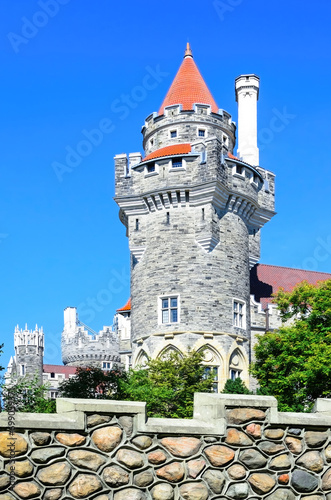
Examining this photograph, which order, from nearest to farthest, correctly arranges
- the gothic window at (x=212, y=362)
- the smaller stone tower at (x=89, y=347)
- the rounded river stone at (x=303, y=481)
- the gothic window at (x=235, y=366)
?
1. the rounded river stone at (x=303, y=481)
2. the gothic window at (x=212, y=362)
3. the gothic window at (x=235, y=366)
4. the smaller stone tower at (x=89, y=347)

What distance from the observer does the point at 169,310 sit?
3616cm

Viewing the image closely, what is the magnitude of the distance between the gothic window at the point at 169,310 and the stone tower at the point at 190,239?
46mm

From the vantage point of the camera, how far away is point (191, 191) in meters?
36.8

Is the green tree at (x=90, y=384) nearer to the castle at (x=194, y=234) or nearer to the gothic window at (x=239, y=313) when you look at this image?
the castle at (x=194, y=234)

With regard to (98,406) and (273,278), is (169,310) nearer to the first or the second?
(273,278)

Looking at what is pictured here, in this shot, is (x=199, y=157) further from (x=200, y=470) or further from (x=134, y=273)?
(x=200, y=470)

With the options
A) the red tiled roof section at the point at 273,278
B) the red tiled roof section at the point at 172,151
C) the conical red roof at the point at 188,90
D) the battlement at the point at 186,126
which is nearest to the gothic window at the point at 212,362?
the red tiled roof section at the point at 273,278

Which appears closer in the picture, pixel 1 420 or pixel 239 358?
pixel 1 420

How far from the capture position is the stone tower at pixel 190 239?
35.9m

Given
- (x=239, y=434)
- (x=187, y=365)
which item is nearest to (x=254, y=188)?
(x=187, y=365)

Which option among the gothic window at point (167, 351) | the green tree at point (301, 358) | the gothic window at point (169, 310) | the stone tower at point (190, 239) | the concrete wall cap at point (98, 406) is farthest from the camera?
the gothic window at point (169, 310)

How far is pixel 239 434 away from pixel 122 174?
3164 cm

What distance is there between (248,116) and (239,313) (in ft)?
51.6

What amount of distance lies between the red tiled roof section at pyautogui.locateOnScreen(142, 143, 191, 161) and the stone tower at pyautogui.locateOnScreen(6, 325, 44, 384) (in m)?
44.7
